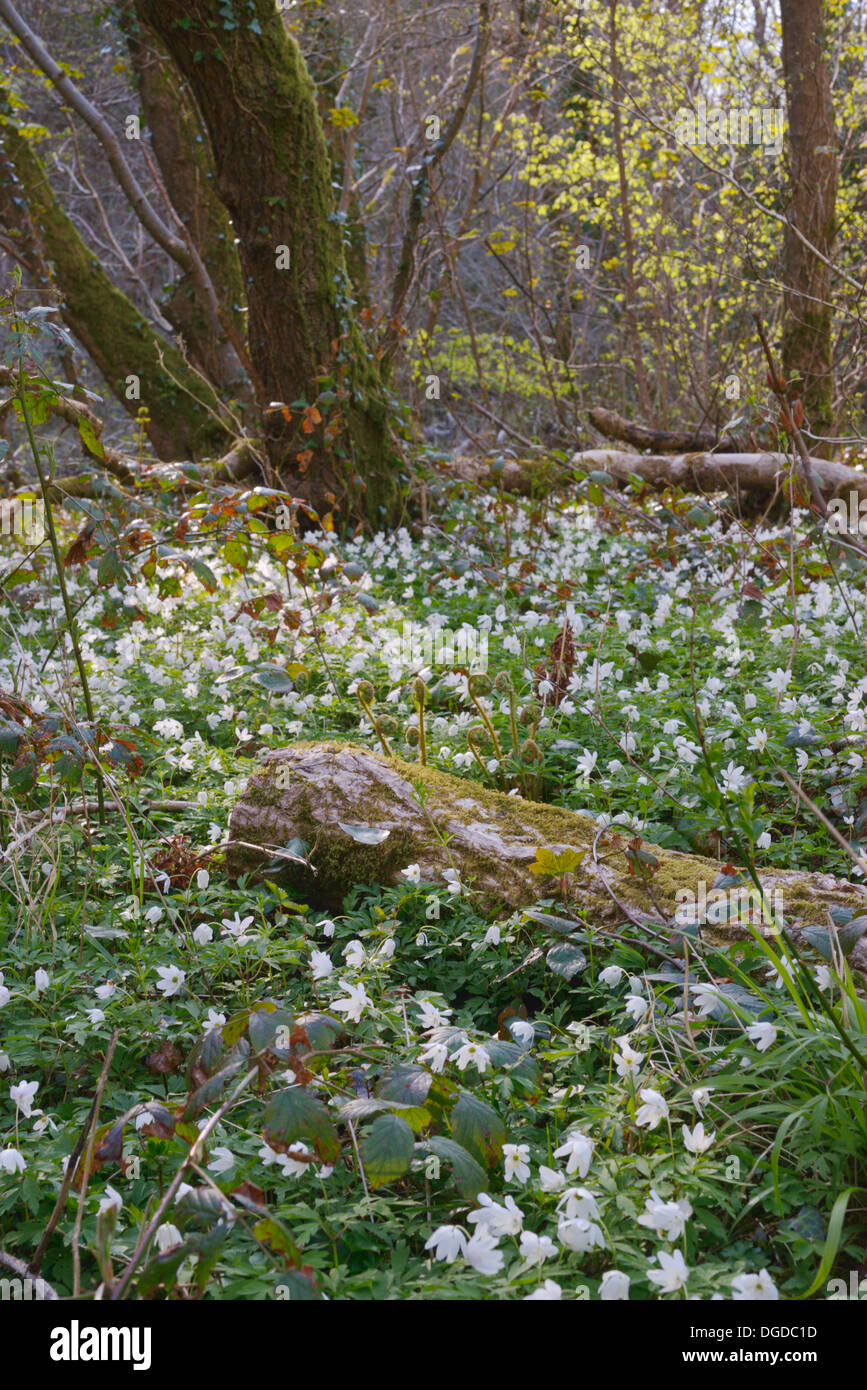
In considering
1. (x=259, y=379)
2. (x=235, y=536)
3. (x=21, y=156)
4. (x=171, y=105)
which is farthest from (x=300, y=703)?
(x=171, y=105)

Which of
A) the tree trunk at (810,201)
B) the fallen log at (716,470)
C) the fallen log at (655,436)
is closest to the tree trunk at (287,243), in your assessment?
the fallen log at (716,470)

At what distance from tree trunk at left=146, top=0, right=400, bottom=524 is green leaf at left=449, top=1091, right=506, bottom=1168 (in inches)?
209

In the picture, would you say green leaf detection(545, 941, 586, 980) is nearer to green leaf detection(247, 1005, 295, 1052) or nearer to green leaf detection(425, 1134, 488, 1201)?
green leaf detection(425, 1134, 488, 1201)

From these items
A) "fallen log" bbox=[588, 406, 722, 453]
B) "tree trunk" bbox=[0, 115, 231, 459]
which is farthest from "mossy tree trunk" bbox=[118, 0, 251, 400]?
"fallen log" bbox=[588, 406, 722, 453]

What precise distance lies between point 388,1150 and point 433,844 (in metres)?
1.29

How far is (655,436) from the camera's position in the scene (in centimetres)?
967

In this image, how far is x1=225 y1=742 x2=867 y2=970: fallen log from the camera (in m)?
2.70

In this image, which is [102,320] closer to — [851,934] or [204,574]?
[204,574]

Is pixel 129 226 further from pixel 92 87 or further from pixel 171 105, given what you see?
pixel 171 105

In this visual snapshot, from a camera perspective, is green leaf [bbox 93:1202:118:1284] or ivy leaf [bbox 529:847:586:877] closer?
green leaf [bbox 93:1202:118:1284]

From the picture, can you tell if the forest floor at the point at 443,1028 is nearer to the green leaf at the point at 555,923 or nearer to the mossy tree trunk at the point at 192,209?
the green leaf at the point at 555,923

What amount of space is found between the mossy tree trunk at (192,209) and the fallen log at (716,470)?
4459mm

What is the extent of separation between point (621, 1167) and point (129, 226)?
2092cm
